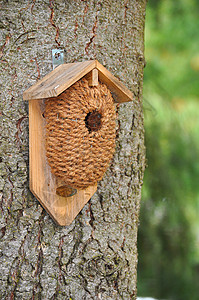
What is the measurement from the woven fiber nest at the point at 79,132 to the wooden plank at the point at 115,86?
2cm

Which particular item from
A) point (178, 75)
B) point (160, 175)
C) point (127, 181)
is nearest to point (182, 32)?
point (178, 75)

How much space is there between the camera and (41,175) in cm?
104

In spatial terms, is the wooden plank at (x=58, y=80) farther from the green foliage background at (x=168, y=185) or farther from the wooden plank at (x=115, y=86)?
the green foliage background at (x=168, y=185)

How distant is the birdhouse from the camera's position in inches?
38.2

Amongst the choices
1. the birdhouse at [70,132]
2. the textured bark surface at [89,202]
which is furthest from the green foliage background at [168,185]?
the birdhouse at [70,132]

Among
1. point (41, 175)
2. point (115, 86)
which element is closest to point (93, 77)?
point (115, 86)

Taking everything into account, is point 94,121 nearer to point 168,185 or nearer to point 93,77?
point 93,77

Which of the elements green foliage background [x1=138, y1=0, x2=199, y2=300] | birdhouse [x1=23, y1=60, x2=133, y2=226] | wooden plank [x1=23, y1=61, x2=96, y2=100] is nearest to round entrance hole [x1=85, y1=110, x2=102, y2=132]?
birdhouse [x1=23, y1=60, x2=133, y2=226]

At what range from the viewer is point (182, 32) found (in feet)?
8.64

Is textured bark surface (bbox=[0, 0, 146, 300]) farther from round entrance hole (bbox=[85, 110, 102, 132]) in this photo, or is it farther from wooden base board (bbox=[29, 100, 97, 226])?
round entrance hole (bbox=[85, 110, 102, 132])

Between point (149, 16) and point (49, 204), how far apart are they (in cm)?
143

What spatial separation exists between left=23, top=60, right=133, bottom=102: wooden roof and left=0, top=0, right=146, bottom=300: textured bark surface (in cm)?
6

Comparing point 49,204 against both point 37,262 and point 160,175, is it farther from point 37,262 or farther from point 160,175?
point 160,175

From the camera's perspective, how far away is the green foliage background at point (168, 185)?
1888 millimetres
